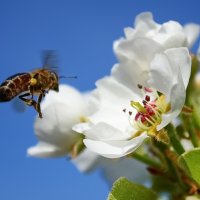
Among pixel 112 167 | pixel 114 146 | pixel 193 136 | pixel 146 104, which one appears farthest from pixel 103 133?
pixel 112 167

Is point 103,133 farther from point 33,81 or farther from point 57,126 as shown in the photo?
point 57,126

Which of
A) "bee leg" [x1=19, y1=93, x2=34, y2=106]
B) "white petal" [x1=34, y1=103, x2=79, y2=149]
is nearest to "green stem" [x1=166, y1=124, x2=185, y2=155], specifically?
"bee leg" [x1=19, y1=93, x2=34, y2=106]

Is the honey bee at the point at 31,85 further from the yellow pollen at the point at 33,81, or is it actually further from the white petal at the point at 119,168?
the white petal at the point at 119,168

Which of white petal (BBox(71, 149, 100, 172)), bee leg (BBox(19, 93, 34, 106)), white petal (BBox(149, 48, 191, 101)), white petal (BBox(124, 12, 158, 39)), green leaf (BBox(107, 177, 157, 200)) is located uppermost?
white petal (BBox(124, 12, 158, 39))

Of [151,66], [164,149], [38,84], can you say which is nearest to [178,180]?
[164,149]

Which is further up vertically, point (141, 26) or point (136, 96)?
point (141, 26)

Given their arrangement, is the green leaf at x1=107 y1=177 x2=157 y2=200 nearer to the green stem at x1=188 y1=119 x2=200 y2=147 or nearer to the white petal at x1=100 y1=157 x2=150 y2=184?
the green stem at x1=188 y1=119 x2=200 y2=147

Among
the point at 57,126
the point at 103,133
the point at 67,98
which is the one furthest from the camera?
the point at 67,98
